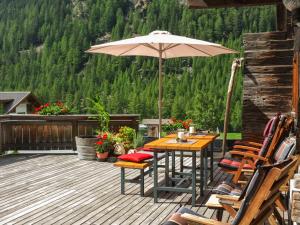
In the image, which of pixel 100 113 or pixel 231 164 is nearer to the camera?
pixel 231 164

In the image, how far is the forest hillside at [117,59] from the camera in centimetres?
9938

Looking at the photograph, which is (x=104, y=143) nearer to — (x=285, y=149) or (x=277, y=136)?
(x=277, y=136)

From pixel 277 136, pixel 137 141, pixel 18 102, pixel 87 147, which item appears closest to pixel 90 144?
pixel 87 147

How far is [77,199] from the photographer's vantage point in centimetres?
604

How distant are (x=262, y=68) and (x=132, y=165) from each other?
3.05 meters

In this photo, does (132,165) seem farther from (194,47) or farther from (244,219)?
(244,219)

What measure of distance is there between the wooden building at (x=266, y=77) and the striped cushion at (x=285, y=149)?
91.9 inches

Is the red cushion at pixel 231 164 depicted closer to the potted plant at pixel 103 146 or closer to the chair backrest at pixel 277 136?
the chair backrest at pixel 277 136

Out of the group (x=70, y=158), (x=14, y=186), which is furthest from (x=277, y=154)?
(x=70, y=158)

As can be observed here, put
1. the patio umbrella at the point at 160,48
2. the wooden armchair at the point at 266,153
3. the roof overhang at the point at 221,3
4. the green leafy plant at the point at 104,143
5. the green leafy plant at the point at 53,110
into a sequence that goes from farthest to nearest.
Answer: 1. the green leafy plant at the point at 53,110
2. the green leafy plant at the point at 104,143
3. the patio umbrella at the point at 160,48
4. the roof overhang at the point at 221,3
5. the wooden armchair at the point at 266,153

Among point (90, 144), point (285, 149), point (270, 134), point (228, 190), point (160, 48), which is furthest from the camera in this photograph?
point (90, 144)

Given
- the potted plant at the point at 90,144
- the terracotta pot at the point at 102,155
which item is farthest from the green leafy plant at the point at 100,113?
the terracotta pot at the point at 102,155

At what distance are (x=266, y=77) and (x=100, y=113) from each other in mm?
4240

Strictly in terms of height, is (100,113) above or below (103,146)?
above
